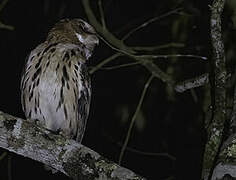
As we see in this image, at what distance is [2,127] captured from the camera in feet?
8.61

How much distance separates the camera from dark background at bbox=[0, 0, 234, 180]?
4988 millimetres

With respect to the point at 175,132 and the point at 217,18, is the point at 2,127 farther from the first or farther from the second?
the point at 175,132

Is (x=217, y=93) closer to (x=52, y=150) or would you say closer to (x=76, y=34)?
(x=52, y=150)

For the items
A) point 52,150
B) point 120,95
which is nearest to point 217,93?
point 52,150

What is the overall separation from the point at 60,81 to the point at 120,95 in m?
1.68

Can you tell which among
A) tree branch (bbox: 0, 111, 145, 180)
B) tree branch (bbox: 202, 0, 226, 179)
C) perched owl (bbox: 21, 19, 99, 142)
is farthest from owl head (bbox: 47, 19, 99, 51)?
tree branch (bbox: 202, 0, 226, 179)

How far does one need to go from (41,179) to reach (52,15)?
4.76ft

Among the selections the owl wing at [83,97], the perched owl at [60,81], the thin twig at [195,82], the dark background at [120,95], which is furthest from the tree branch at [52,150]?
the dark background at [120,95]

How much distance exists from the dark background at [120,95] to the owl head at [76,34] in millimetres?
933

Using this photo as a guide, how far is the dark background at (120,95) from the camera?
16.4ft

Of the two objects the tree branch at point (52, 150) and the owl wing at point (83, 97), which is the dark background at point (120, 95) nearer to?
the owl wing at point (83, 97)

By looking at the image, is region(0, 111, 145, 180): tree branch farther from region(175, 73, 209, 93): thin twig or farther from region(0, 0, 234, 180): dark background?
region(0, 0, 234, 180): dark background

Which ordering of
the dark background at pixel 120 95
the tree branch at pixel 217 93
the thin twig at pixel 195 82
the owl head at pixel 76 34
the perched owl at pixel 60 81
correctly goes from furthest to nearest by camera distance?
the dark background at pixel 120 95
the owl head at pixel 76 34
the perched owl at pixel 60 81
the thin twig at pixel 195 82
the tree branch at pixel 217 93

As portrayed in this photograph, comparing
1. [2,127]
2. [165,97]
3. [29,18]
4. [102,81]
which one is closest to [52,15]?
[29,18]
